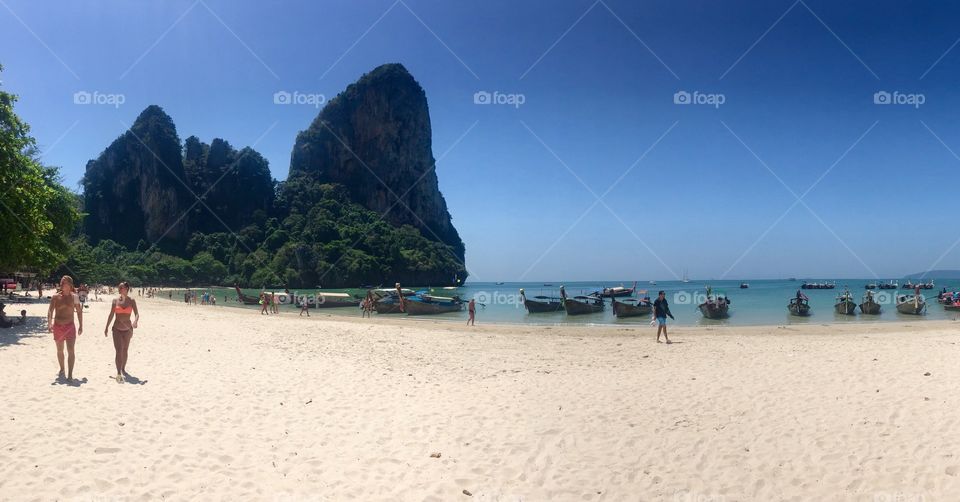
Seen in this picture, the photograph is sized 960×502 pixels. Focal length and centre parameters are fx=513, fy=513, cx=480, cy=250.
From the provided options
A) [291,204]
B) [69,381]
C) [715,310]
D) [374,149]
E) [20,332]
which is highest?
[374,149]

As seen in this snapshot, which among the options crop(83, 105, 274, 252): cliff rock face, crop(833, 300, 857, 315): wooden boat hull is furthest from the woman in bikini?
crop(83, 105, 274, 252): cliff rock face

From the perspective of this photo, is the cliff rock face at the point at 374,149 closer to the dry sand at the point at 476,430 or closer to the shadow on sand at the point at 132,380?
the dry sand at the point at 476,430

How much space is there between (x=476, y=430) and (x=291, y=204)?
131806 millimetres

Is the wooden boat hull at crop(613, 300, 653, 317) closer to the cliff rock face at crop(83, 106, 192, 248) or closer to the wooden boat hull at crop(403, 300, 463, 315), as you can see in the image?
the wooden boat hull at crop(403, 300, 463, 315)

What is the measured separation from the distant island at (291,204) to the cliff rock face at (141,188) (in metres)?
0.25

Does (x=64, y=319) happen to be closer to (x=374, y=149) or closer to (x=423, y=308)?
(x=423, y=308)

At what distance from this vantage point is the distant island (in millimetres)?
110625

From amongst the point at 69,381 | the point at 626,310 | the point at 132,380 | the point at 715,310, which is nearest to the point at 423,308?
the point at 626,310

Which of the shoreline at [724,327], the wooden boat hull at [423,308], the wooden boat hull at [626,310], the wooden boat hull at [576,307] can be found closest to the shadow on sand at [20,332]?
the shoreline at [724,327]

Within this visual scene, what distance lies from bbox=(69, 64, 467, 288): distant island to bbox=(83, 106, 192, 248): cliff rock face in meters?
0.25

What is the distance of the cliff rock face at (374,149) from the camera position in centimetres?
13512

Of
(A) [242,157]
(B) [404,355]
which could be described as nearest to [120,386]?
(B) [404,355]

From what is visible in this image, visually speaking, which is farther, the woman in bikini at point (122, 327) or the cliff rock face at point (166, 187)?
the cliff rock face at point (166, 187)

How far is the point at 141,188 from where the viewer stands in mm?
121250
